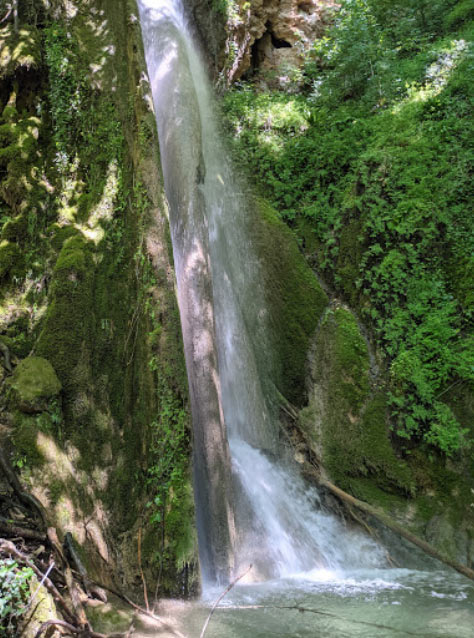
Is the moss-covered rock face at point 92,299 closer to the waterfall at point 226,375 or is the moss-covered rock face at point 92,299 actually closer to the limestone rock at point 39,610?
the waterfall at point 226,375

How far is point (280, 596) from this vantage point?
161 inches

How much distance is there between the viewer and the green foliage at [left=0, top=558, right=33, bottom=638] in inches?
93.6

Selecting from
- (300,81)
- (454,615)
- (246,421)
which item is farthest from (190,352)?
(300,81)

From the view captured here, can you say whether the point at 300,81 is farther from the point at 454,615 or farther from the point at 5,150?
the point at 454,615

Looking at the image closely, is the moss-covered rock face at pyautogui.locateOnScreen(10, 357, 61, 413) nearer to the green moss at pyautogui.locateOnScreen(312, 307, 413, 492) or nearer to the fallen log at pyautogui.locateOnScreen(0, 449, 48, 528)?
the fallen log at pyautogui.locateOnScreen(0, 449, 48, 528)

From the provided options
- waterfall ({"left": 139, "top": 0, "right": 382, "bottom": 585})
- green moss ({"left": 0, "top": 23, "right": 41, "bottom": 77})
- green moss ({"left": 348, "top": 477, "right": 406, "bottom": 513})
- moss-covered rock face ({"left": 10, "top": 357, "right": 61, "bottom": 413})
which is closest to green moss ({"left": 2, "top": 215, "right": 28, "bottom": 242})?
moss-covered rock face ({"left": 10, "top": 357, "right": 61, "bottom": 413})

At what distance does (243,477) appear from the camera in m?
5.69

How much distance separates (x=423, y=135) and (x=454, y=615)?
676 cm

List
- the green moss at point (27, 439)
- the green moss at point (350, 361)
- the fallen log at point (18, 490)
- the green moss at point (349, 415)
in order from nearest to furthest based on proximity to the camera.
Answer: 1. the fallen log at point (18, 490)
2. the green moss at point (27, 439)
3. the green moss at point (349, 415)
4. the green moss at point (350, 361)

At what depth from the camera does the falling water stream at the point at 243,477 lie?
3602 millimetres

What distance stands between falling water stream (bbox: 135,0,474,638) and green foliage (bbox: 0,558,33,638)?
4.15 ft

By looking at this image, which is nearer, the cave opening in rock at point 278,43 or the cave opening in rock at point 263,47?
the cave opening in rock at point 263,47

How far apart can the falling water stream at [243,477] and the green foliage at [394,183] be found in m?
1.31

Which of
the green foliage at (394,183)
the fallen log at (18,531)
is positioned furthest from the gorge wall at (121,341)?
the fallen log at (18,531)
